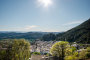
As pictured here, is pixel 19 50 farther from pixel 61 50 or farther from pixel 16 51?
pixel 61 50

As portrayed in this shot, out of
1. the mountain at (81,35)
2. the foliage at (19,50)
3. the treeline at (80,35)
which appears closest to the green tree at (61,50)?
the foliage at (19,50)

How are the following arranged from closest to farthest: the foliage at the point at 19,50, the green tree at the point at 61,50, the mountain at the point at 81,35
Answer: the foliage at the point at 19,50 < the green tree at the point at 61,50 < the mountain at the point at 81,35

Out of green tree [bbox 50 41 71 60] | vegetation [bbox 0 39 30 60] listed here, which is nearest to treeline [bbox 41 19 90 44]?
green tree [bbox 50 41 71 60]

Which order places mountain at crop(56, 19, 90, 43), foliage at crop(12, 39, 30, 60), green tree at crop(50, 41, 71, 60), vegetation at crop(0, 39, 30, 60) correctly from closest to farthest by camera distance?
vegetation at crop(0, 39, 30, 60), foliage at crop(12, 39, 30, 60), green tree at crop(50, 41, 71, 60), mountain at crop(56, 19, 90, 43)

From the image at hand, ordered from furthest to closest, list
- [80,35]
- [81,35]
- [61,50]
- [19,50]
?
1. [80,35]
2. [81,35]
3. [61,50]
4. [19,50]

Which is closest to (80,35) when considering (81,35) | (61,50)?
(81,35)

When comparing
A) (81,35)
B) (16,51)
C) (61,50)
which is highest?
(16,51)

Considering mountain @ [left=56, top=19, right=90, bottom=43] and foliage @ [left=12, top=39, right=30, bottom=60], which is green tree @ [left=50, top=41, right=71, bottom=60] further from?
mountain @ [left=56, top=19, right=90, bottom=43]

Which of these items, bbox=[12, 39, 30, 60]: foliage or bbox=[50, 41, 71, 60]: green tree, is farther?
bbox=[50, 41, 71, 60]: green tree

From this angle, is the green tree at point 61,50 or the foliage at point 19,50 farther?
the green tree at point 61,50

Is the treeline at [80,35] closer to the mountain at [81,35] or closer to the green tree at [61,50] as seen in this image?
the mountain at [81,35]

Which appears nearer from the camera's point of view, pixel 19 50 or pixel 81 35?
pixel 19 50

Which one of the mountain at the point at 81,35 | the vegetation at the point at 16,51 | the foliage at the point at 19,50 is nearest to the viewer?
the vegetation at the point at 16,51
